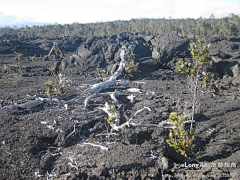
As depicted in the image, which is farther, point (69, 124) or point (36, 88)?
point (36, 88)

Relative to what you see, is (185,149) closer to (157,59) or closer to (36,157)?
(36,157)

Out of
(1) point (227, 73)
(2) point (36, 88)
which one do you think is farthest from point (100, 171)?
(1) point (227, 73)

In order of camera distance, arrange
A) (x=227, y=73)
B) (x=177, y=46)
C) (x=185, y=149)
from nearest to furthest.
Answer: (x=185, y=149), (x=227, y=73), (x=177, y=46)

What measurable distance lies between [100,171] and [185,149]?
2177 mm

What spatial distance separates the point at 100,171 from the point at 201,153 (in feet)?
9.07

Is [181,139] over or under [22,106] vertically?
over

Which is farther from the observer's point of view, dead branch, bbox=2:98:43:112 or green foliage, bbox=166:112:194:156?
dead branch, bbox=2:98:43:112

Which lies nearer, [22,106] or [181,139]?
[181,139]

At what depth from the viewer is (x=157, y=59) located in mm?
15672

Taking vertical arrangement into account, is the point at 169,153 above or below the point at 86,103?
below

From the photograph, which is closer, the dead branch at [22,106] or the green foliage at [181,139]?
the green foliage at [181,139]

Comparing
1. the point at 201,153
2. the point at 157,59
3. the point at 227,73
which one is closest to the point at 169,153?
the point at 201,153

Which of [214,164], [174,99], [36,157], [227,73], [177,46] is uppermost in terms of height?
[177,46]

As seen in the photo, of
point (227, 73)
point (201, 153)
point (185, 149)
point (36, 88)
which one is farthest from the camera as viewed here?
point (227, 73)
